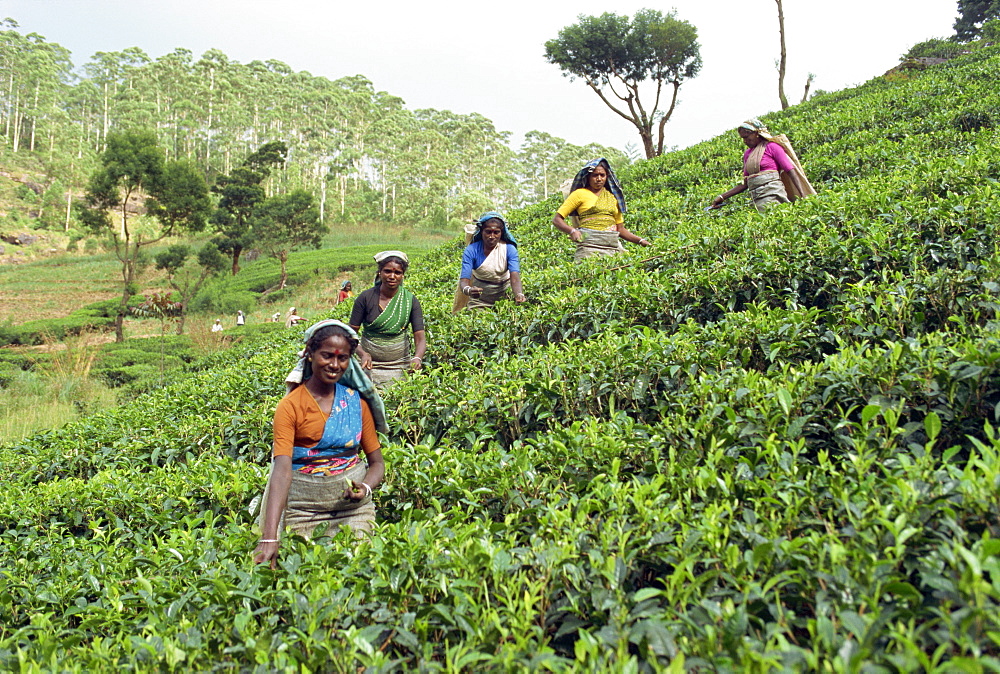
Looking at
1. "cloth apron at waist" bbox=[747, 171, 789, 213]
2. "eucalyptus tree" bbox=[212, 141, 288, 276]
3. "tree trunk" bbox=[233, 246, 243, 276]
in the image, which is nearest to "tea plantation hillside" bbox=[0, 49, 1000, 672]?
"cloth apron at waist" bbox=[747, 171, 789, 213]

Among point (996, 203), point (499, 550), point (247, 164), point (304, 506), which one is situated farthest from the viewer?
point (247, 164)

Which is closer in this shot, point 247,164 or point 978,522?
point 978,522

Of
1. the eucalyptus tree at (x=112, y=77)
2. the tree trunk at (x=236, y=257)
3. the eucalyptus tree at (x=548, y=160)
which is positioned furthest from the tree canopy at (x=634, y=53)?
the eucalyptus tree at (x=112, y=77)

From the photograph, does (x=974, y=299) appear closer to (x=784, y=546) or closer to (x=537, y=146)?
(x=784, y=546)

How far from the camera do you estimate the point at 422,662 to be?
1.82 meters

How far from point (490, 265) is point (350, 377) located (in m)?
3.11

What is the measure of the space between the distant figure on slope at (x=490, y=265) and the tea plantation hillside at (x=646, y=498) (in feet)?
1.97

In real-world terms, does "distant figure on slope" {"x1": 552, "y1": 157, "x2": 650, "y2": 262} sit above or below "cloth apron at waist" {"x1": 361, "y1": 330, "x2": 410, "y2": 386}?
above

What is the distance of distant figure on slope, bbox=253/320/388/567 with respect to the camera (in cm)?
322

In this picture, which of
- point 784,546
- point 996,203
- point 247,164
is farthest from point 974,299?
point 247,164

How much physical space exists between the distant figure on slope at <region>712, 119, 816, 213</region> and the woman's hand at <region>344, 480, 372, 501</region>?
5.51m

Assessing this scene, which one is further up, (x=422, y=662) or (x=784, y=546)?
(x=784, y=546)

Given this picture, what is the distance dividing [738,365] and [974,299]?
1.30 metres

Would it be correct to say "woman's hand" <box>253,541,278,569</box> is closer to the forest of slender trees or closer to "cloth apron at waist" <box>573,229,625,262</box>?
"cloth apron at waist" <box>573,229,625,262</box>
